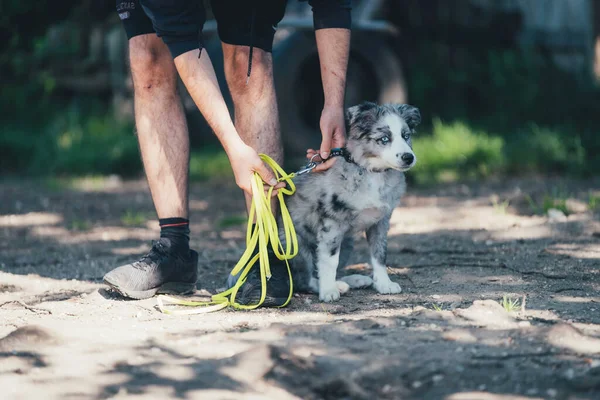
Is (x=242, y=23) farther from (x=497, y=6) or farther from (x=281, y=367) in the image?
(x=497, y=6)

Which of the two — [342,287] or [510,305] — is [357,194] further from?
[510,305]

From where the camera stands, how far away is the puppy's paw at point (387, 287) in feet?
11.8

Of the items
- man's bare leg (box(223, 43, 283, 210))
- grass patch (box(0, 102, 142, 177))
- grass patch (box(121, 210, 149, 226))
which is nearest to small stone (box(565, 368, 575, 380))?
man's bare leg (box(223, 43, 283, 210))

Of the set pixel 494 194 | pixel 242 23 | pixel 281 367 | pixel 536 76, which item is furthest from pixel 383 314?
pixel 536 76

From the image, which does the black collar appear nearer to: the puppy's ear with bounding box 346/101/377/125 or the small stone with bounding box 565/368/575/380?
the puppy's ear with bounding box 346/101/377/125

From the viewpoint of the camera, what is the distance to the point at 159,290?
367 centimetres

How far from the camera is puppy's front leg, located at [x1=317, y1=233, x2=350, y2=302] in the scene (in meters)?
3.52

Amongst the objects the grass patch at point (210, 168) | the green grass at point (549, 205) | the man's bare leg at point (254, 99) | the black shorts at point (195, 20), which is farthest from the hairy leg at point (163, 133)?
the grass patch at point (210, 168)

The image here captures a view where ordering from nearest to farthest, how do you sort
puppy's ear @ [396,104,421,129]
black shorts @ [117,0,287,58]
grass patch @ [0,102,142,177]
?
black shorts @ [117,0,287,58]
puppy's ear @ [396,104,421,129]
grass patch @ [0,102,142,177]

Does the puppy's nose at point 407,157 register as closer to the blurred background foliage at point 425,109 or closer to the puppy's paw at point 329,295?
the puppy's paw at point 329,295

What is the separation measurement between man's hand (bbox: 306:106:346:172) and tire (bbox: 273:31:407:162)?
Answer: 3.59 meters

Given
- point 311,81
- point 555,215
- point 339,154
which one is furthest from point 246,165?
point 311,81

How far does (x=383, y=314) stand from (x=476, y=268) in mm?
962

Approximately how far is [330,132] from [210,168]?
421 centimetres
